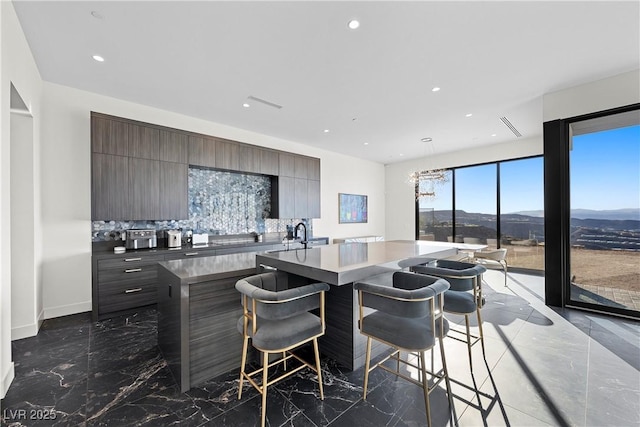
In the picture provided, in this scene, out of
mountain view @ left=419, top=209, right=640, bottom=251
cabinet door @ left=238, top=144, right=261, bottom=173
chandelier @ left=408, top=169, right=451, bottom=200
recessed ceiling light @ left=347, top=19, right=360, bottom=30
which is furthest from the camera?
chandelier @ left=408, top=169, right=451, bottom=200

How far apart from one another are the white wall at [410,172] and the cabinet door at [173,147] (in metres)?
6.18

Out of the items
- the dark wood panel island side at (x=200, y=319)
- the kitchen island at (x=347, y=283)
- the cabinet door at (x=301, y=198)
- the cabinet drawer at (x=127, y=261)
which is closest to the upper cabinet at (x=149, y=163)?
the cabinet drawer at (x=127, y=261)

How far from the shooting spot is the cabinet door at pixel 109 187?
327cm

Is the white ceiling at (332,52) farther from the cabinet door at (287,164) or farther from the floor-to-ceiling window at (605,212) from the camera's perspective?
the cabinet door at (287,164)

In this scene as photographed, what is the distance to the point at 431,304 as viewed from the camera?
1547 mm

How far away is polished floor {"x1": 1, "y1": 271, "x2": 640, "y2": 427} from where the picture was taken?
64.9 inches

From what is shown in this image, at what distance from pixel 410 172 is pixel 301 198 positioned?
3952 mm

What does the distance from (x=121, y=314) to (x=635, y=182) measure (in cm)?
700

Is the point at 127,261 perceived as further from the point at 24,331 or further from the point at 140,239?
the point at 24,331

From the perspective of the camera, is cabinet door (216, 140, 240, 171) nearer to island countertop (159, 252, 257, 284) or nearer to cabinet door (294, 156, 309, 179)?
cabinet door (294, 156, 309, 179)

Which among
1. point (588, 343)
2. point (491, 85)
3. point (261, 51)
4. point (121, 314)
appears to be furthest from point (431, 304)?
point (121, 314)

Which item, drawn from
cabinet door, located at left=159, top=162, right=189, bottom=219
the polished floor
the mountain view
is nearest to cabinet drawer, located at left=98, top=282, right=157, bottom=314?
the polished floor

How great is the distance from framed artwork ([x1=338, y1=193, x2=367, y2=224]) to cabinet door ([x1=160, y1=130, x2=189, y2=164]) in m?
4.12

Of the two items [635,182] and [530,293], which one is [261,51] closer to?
[635,182]
